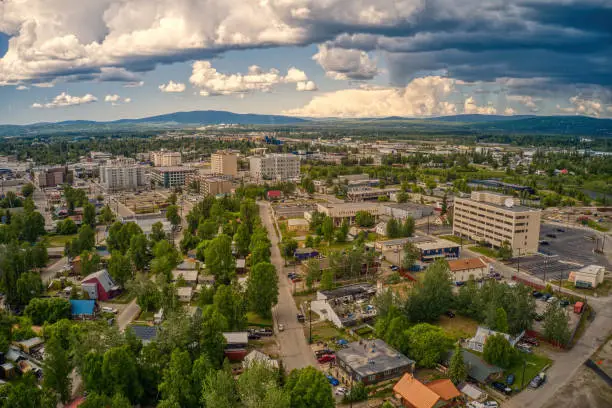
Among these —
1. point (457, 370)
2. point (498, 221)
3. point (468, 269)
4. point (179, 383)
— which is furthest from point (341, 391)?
point (498, 221)

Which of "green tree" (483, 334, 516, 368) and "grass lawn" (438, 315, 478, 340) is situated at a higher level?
"green tree" (483, 334, 516, 368)

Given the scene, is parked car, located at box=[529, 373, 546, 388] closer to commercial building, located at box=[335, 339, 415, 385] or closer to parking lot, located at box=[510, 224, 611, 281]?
commercial building, located at box=[335, 339, 415, 385]

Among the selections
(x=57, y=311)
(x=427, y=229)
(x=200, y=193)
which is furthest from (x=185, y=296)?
(x=200, y=193)

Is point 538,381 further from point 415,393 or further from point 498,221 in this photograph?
point 498,221

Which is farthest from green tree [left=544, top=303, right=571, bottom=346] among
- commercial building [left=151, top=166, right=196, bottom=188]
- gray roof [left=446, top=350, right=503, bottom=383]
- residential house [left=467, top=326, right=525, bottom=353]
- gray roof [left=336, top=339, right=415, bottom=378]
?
commercial building [left=151, top=166, right=196, bottom=188]

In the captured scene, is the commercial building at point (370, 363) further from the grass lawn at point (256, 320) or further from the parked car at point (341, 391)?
the grass lawn at point (256, 320)

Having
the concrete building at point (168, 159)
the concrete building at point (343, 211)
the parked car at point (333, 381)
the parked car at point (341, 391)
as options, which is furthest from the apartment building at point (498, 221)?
the concrete building at point (168, 159)
